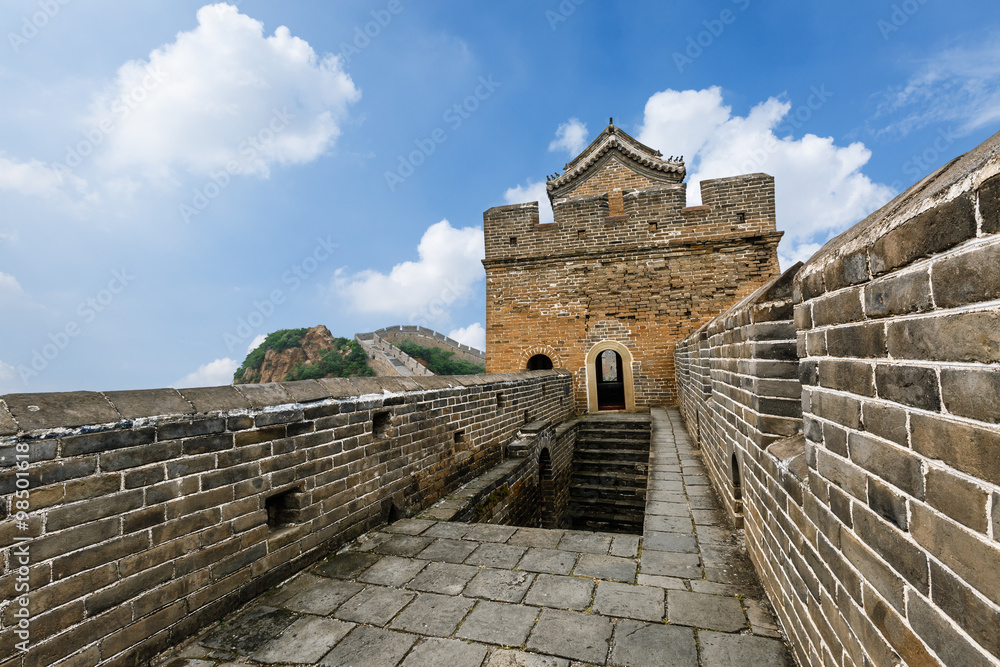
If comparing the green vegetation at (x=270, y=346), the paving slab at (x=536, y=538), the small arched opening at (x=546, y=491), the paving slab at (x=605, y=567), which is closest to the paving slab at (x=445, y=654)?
the paving slab at (x=605, y=567)

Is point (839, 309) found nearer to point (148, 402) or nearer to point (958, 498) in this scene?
point (958, 498)

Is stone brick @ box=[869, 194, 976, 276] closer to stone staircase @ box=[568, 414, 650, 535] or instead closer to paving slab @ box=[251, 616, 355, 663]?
paving slab @ box=[251, 616, 355, 663]

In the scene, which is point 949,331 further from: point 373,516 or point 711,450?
point 711,450

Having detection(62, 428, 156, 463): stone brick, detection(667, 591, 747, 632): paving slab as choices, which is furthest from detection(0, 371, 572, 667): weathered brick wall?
detection(667, 591, 747, 632): paving slab

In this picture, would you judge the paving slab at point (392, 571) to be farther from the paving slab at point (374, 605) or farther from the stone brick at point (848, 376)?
the stone brick at point (848, 376)

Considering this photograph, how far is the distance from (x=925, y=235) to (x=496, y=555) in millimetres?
3170

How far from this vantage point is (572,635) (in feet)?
7.36

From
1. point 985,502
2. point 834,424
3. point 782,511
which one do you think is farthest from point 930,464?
point 782,511

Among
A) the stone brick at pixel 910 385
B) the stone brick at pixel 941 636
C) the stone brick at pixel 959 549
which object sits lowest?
the stone brick at pixel 941 636

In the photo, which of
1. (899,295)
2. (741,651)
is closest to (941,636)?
(899,295)

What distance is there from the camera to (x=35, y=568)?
1.80 meters

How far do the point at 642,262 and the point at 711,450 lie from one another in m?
8.30

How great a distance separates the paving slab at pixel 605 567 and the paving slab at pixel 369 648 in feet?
4.12

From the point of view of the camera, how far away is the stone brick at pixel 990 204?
744mm
